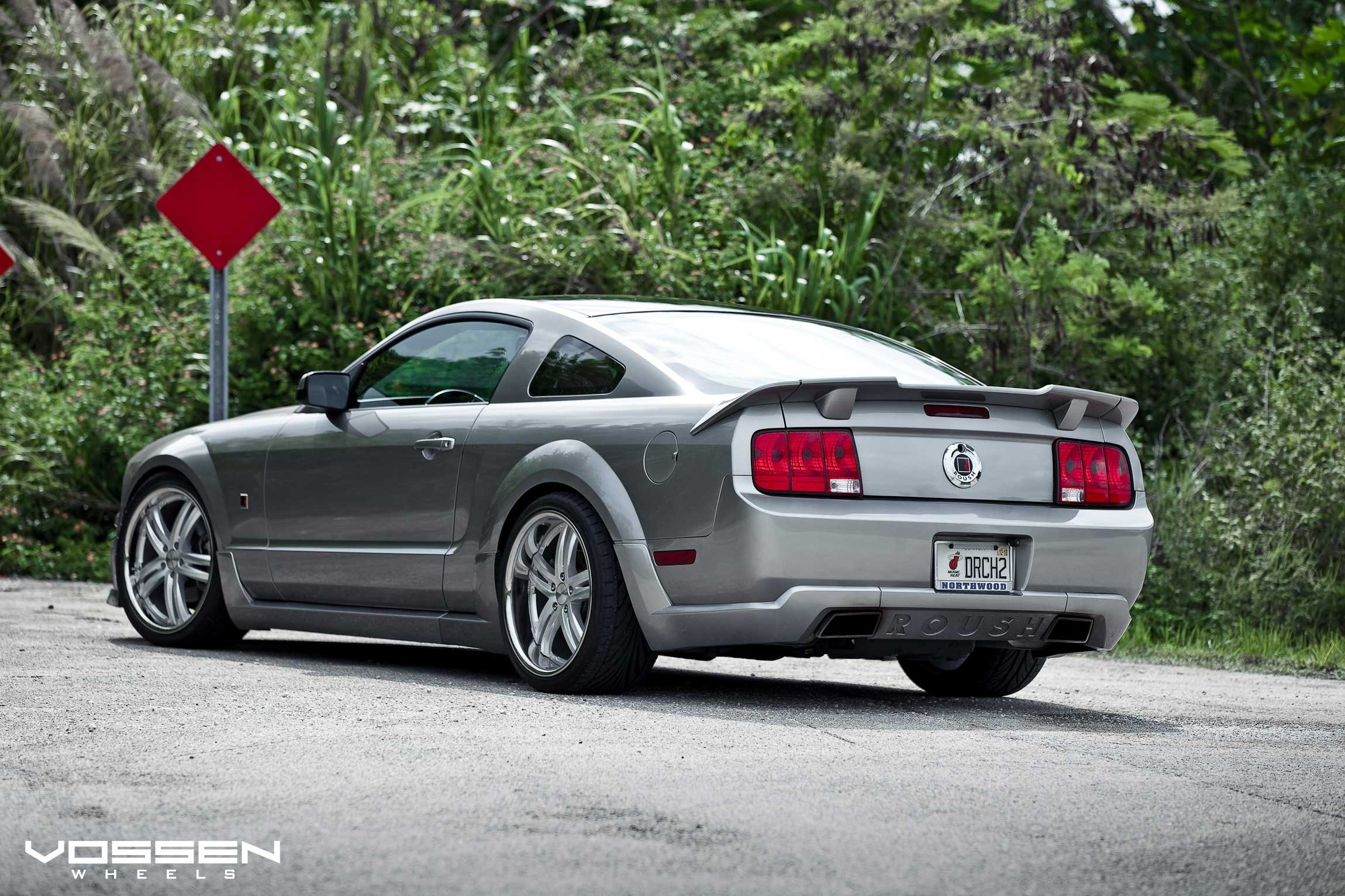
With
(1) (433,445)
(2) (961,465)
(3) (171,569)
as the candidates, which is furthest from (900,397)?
(3) (171,569)

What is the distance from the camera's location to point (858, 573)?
19.4 ft

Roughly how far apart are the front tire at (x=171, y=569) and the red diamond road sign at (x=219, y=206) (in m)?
2.72

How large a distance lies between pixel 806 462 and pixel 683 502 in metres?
0.43

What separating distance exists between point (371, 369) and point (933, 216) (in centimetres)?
664

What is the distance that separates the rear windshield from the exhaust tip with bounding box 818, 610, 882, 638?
0.80 metres

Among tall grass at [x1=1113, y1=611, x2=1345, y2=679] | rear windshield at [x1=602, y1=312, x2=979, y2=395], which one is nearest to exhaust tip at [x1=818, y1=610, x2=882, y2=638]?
rear windshield at [x1=602, y1=312, x2=979, y2=395]

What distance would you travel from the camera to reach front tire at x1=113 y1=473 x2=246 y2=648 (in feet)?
26.2

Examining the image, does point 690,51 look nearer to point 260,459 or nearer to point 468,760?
point 260,459

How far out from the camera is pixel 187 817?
409 centimetres

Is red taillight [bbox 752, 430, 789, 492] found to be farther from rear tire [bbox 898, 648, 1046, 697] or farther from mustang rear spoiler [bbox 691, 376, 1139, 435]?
rear tire [bbox 898, 648, 1046, 697]

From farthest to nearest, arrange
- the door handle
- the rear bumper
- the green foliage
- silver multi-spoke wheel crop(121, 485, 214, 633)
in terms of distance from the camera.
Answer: the green foliage, silver multi-spoke wheel crop(121, 485, 214, 633), the door handle, the rear bumper

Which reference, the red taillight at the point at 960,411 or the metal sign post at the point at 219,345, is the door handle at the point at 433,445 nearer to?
the red taillight at the point at 960,411

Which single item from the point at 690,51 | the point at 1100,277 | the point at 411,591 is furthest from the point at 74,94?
the point at 411,591

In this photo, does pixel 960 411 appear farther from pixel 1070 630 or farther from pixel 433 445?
pixel 433 445
